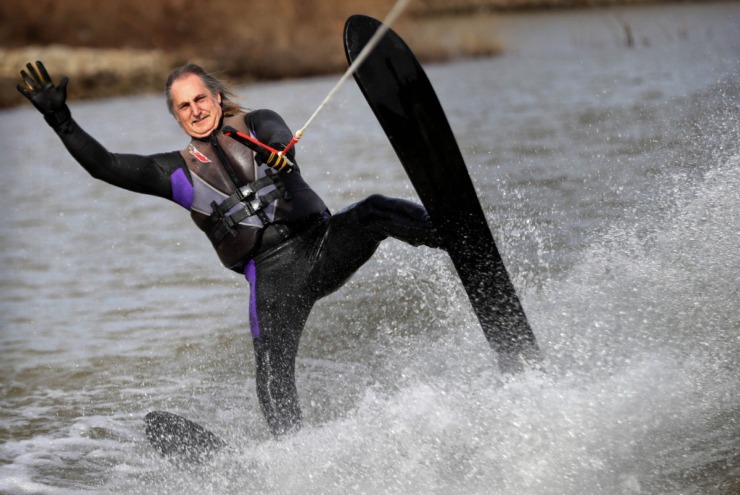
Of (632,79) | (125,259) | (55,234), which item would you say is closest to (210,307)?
(125,259)

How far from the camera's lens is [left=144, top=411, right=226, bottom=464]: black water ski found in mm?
4051

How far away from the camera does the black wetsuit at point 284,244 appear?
396 cm

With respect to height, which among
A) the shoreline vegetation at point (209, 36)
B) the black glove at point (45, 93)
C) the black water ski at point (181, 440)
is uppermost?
the black glove at point (45, 93)

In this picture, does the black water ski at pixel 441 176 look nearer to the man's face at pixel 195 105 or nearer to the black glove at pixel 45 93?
the man's face at pixel 195 105

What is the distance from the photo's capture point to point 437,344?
4867 millimetres

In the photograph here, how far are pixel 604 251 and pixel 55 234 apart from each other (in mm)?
6646

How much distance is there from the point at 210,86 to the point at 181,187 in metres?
0.44

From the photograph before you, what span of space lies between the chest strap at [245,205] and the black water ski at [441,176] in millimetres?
531

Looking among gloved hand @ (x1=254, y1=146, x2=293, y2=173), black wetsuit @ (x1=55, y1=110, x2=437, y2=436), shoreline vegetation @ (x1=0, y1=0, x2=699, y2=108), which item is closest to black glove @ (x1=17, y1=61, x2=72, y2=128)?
black wetsuit @ (x1=55, y1=110, x2=437, y2=436)

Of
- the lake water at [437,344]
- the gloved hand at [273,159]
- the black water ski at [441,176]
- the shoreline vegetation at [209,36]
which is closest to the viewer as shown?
the lake water at [437,344]

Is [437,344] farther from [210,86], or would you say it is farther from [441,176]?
[210,86]

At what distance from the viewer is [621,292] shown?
4.62 metres

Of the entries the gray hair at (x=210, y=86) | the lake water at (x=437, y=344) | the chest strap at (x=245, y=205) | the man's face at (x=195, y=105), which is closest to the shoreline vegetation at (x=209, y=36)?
the lake water at (x=437, y=344)

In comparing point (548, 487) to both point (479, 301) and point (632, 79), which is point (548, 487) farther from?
point (632, 79)
